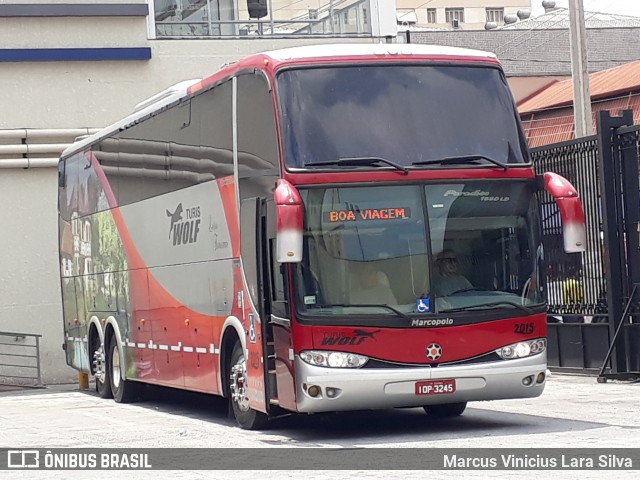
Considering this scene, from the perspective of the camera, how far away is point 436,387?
12.9m

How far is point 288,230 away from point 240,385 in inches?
120

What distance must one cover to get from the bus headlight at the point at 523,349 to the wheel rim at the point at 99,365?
31.5 feet

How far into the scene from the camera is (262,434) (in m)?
14.1

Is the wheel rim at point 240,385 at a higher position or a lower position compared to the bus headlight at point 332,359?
lower

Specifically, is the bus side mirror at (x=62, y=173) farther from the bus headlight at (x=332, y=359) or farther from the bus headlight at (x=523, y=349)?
the bus headlight at (x=523, y=349)

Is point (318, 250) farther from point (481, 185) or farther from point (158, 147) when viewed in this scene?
point (158, 147)

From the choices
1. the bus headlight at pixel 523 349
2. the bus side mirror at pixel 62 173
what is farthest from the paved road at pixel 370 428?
the bus side mirror at pixel 62 173

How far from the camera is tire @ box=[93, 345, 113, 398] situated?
21.4 m

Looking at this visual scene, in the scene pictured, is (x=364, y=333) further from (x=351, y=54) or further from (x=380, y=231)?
(x=351, y=54)

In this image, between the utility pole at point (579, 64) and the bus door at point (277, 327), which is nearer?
the bus door at point (277, 327)

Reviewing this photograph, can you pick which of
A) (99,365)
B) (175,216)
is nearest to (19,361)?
(99,365)

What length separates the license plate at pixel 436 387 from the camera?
12883 millimetres

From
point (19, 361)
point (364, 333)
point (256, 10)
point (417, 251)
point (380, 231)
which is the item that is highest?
point (256, 10)
